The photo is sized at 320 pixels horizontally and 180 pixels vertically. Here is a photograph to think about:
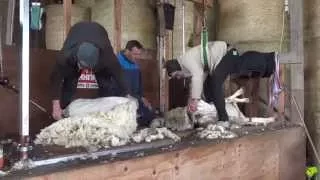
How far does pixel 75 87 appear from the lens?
9.45 ft

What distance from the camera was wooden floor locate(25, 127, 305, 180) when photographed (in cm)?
190

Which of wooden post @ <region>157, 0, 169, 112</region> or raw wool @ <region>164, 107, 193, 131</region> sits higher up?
wooden post @ <region>157, 0, 169, 112</region>

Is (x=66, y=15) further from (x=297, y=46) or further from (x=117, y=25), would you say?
(x=297, y=46)

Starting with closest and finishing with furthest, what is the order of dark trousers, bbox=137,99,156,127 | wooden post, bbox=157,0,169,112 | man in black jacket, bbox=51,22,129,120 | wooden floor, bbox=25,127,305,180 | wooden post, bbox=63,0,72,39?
wooden floor, bbox=25,127,305,180 → man in black jacket, bbox=51,22,129,120 → dark trousers, bbox=137,99,156,127 → wooden post, bbox=63,0,72,39 → wooden post, bbox=157,0,169,112

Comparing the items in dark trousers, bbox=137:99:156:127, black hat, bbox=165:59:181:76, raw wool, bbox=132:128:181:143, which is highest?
black hat, bbox=165:59:181:76

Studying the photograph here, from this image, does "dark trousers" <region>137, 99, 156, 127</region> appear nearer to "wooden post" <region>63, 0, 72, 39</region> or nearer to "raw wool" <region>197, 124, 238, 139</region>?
"raw wool" <region>197, 124, 238, 139</region>

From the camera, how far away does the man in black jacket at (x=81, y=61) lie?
2492 mm

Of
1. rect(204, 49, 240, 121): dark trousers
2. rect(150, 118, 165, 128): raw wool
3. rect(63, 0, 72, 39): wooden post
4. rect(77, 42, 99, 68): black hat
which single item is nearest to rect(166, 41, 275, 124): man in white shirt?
rect(204, 49, 240, 121): dark trousers

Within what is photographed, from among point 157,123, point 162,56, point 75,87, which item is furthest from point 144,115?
point 162,56

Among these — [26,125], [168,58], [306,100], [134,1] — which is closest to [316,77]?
[306,100]

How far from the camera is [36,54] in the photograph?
3301 millimetres

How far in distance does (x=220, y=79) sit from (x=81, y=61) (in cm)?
116

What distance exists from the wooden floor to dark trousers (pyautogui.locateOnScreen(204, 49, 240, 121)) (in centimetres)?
39

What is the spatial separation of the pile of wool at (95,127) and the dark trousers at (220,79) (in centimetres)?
94
